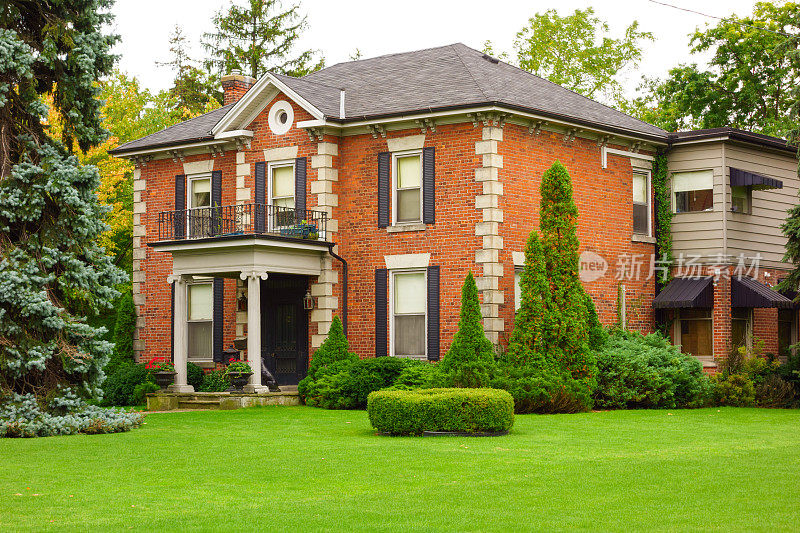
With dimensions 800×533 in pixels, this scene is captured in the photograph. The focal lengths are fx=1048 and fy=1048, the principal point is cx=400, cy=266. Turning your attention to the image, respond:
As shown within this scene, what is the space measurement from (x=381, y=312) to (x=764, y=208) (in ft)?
37.6

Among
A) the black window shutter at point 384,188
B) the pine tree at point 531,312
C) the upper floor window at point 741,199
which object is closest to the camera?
the pine tree at point 531,312

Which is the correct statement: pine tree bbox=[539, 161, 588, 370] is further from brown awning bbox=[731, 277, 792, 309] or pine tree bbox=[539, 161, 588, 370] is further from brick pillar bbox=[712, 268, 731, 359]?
brown awning bbox=[731, 277, 792, 309]

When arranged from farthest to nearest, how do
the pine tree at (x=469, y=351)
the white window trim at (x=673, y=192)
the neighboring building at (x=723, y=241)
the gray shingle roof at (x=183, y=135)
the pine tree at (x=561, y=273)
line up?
the gray shingle roof at (x=183, y=135)
the white window trim at (x=673, y=192)
the neighboring building at (x=723, y=241)
the pine tree at (x=561, y=273)
the pine tree at (x=469, y=351)

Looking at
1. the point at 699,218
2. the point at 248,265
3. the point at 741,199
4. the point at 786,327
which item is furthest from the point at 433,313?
the point at 786,327

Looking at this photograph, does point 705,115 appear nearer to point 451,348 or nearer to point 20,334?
point 451,348

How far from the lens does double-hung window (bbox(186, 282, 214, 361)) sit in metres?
28.8

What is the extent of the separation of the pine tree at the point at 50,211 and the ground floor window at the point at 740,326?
16777 mm

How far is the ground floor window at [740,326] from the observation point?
28100 mm

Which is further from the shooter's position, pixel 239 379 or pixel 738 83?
pixel 738 83

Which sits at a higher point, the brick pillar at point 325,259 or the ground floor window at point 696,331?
the brick pillar at point 325,259

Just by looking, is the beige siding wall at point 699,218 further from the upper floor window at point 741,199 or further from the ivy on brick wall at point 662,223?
the upper floor window at point 741,199

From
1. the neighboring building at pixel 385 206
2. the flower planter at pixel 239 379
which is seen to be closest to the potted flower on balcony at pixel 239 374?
the flower planter at pixel 239 379

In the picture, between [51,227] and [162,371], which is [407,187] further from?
[51,227]

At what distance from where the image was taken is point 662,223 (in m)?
28.5
